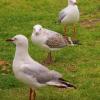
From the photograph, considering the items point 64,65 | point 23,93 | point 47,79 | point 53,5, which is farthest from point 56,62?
point 53,5

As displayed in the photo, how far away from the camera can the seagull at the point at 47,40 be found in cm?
1155

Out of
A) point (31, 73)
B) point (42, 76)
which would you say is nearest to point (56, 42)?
point (42, 76)

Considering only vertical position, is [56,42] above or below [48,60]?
above

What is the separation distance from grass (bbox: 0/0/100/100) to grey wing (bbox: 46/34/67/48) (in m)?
0.41

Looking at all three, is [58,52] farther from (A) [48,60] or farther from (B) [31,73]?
(B) [31,73]

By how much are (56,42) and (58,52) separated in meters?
1.00

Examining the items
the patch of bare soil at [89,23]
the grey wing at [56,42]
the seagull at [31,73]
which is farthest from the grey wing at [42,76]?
the patch of bare soil at [89,23]

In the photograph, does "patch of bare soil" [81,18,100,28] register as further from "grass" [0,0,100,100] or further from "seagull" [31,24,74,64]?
"seagull" [31,24,74,64]

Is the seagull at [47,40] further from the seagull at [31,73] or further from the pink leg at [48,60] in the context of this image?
the seagull at [31,73]

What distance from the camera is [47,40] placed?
1174 centimetres

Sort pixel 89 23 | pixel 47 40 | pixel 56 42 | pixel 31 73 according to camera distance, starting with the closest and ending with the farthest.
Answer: pixel 31 73
pixel 47 40
pixel 56 42
pixel 89 23

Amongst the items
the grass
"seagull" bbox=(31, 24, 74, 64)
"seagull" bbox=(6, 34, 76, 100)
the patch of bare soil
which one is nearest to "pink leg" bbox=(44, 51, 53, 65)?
"seagull" bbox=(31, 24, 74, 64)

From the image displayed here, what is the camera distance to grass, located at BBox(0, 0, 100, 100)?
937 cm

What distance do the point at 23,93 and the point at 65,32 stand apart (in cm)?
641
